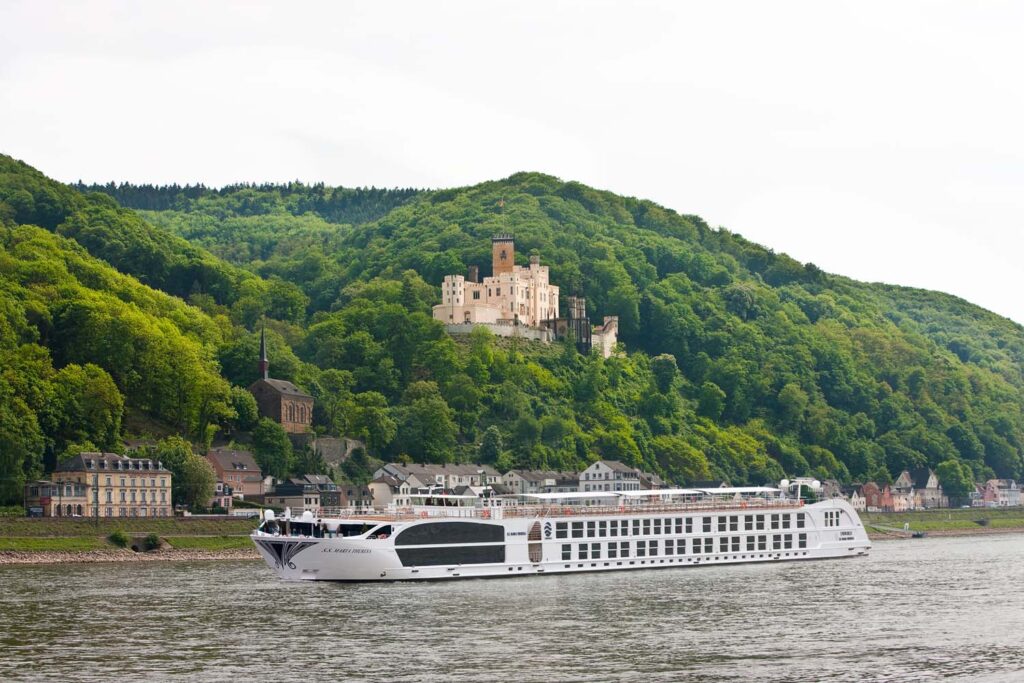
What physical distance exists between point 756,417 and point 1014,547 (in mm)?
61698

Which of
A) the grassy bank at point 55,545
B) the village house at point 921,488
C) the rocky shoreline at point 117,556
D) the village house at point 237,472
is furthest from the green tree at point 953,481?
the grassy bank at point 55,545

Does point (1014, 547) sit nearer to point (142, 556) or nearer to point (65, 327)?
point (142, 556)

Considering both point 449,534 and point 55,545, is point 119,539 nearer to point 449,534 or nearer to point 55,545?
point 55,545

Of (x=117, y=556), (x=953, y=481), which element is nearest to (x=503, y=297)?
(x=953, y=481)

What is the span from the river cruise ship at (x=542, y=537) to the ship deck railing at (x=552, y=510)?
79 mm

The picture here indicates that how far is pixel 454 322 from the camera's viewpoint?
184 meters

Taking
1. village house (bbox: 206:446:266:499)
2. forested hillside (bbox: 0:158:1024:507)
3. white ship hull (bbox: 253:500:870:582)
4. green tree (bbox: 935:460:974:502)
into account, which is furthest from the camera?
green tree (bbox: 935:460:974:502)

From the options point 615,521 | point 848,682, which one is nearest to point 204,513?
point 615,521

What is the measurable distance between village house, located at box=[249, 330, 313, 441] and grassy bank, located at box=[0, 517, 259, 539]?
28.4 metres

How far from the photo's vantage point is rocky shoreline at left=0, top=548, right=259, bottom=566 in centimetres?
9762

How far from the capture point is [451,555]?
85.6m

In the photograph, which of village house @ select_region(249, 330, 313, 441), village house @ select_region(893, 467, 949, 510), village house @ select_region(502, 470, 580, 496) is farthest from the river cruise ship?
village house @ select_region(893, 467, 949, 510)

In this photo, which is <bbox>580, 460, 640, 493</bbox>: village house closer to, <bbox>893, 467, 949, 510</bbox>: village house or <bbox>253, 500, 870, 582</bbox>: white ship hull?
<bbox>253, 500, 870, 582</bbox>: white ship hull

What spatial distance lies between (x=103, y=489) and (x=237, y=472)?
56.6 ft
